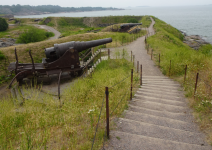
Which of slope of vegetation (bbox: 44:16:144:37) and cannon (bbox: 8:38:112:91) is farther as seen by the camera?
slope of vegetation (bbox: 44:16:144:37)

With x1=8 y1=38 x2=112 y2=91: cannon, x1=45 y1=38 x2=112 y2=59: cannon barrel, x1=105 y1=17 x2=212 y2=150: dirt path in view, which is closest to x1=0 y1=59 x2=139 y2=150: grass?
x1=105 y1=17 x2=212 y2=150: dirt path

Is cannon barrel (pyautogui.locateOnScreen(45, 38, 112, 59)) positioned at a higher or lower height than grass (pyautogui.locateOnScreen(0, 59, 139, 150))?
Result: higher

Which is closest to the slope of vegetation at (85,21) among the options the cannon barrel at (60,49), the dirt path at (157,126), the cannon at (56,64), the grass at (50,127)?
the cannon barrel at (60,49)

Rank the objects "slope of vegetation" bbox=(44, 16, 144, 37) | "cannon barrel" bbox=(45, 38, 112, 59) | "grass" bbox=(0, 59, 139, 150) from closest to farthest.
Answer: "grass" bbox=(0, 59, 139, 150)
"cannon barrel" bbox=(45, 38, 112, 59)
"slope of vegetation" bbox=(44, 16, 144, 37)

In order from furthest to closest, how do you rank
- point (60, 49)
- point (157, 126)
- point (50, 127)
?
point (60, 49) → point (157, 126) → point (50, 127)

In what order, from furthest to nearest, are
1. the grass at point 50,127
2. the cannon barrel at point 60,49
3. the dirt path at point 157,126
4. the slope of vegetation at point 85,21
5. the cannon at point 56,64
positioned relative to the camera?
1. the slope of vegetation at point 85,21
2. the cannon barrel at point 60,49
3. the cannon at point 56,64
4. the dirt path at point 157,126
5. the grass at point 50,127

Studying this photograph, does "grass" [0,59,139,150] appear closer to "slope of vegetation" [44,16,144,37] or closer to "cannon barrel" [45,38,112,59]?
"cannon barrel" [45,38,112,59]

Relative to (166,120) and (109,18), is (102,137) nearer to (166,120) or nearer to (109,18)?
(166,120)

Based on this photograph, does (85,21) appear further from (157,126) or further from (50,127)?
(157,126)

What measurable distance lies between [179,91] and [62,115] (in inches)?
186

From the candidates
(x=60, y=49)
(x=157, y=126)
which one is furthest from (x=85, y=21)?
(x=157, y=126)

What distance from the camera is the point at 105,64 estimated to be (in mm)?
10992

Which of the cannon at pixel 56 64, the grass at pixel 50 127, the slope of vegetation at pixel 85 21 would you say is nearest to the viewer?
the grass at pixel 50 127

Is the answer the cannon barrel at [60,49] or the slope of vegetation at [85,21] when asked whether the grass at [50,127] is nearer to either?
the cannon barrel at [60,49]
